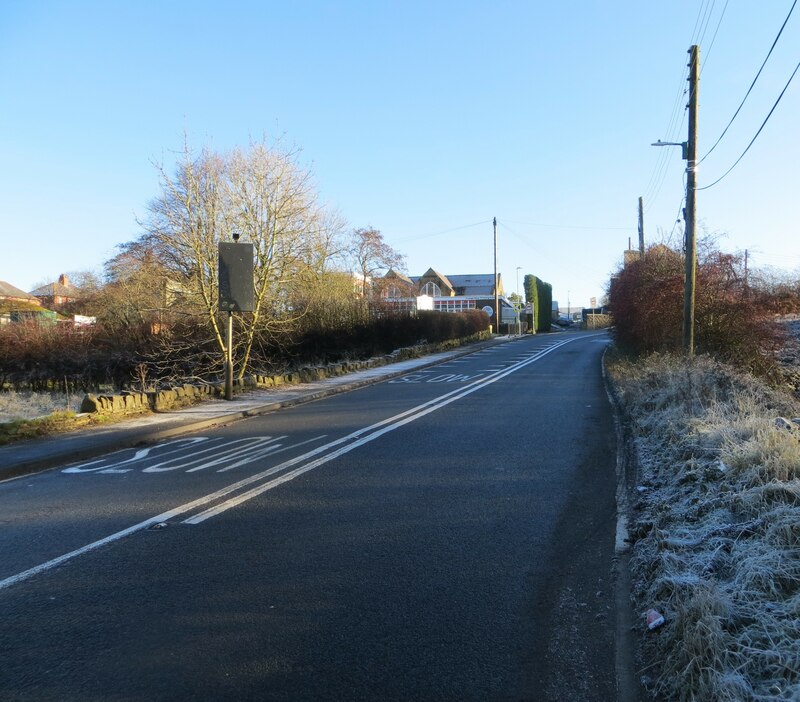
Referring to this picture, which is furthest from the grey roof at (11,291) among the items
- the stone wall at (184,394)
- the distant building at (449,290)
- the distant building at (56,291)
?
the stone wall at (184,394)

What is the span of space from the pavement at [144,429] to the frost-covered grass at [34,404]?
2.37 m

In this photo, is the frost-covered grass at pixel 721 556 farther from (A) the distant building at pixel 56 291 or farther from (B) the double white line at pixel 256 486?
(A) the distant building at pixel 56 291

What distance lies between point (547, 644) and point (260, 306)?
16385mm

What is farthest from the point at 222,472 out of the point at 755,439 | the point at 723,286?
the point at 723,286

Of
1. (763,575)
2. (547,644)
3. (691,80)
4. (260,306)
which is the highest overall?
(691,80)

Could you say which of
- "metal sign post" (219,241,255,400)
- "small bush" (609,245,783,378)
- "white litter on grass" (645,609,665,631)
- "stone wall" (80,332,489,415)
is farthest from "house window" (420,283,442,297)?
"white litter on grass" (645,609,665,631)

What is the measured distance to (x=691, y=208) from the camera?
14.7 metres

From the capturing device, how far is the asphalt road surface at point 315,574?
3572 mm

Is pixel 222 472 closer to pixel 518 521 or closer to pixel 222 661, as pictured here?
pixel 518 521

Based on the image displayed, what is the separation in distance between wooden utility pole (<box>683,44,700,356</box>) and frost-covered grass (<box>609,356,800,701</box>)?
6.25 metres

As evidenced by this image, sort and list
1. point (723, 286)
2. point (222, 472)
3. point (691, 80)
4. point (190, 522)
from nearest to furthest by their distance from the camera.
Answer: point (190, 522), point (222, 472), point (691, 80), point (723, 286)

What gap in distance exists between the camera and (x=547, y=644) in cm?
393

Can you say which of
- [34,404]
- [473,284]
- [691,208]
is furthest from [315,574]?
[473,284]

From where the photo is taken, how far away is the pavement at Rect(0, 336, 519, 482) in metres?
9.33
